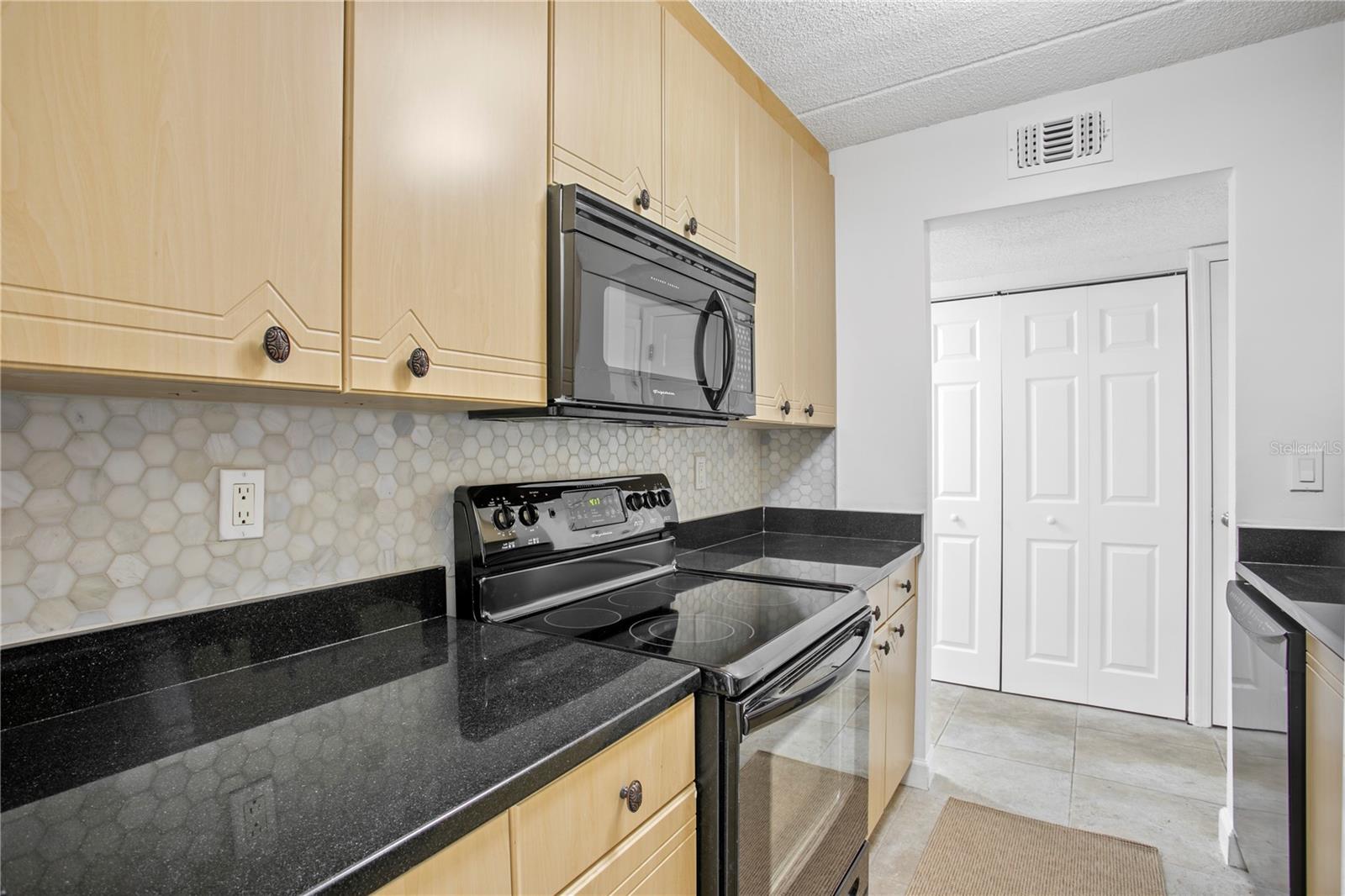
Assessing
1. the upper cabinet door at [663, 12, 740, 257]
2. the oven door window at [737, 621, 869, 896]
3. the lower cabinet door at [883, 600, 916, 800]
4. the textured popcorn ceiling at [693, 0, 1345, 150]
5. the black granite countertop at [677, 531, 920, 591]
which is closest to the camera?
the oven door window at [737, 621, 869, 896]

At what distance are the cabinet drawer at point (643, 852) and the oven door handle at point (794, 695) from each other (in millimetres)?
153

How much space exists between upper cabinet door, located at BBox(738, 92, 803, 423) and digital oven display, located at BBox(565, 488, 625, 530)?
51 centimetres

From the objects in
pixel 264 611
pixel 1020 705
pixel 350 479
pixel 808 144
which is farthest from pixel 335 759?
pixel 1020 705

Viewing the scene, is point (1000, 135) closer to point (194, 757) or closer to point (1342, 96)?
point (1342, 96)

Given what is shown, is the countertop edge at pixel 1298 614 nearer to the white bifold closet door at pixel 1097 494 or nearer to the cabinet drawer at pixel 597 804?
the cabinet drawer at pixel 597 804

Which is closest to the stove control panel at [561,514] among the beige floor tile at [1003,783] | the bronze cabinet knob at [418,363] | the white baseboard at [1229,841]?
the bronze cabinet knob at [418,363]

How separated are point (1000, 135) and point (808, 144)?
66cm

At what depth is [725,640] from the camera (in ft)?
4.12

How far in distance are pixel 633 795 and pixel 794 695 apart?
1.38ft

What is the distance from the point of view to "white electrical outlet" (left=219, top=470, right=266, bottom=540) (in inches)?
41.4

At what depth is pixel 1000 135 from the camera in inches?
91.4

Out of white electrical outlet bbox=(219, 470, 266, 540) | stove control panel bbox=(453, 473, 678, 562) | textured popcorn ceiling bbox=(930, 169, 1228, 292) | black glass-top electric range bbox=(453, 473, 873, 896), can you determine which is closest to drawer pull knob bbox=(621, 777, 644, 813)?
black glass-top electric range bbox=(453, 473, 873, 896)

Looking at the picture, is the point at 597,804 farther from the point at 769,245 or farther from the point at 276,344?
the point at 769,245

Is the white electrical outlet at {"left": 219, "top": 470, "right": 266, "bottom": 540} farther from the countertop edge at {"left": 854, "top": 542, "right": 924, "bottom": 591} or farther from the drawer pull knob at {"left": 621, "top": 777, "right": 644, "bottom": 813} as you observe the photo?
the countertop edge at {"left": 854, "top": 542, "right": 924, "bottom": 591}
